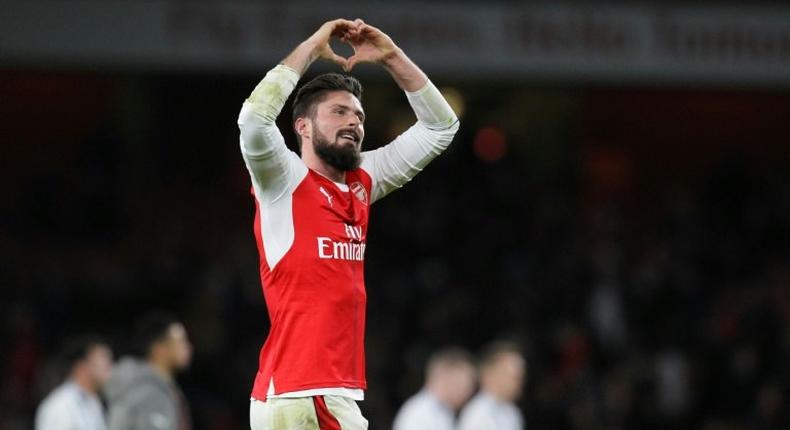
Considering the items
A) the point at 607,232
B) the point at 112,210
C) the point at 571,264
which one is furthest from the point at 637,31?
the point at 112,210

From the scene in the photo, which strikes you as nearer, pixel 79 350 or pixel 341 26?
pixel 341 26

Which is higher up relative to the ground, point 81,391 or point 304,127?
point 304,127

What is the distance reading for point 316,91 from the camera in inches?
184

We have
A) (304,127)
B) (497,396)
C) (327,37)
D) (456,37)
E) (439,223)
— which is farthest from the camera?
(439,223)

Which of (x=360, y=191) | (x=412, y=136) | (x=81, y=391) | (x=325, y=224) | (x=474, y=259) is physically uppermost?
(x=474, y=259)

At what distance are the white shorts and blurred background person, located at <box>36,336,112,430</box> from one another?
4.09 metres

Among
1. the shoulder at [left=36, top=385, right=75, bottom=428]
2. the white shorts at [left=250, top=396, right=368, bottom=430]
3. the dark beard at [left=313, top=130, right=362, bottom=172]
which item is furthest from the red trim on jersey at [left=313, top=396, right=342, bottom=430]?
the shoulder at [left=36, top=385, right=75, bottom=428]

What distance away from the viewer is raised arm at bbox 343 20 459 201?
16.2 ft

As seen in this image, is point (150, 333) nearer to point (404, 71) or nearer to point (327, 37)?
point (404, 71)

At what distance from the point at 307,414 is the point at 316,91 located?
41.7 inches

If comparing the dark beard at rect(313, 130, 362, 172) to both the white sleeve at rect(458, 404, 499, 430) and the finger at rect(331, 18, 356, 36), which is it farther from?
the white sleeve at rect(458, 404, 499, 430)

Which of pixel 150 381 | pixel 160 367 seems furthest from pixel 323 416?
pixel 160 367

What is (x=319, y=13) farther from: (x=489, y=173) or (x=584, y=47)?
(x=489, y=173)

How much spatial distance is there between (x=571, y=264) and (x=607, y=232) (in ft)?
6.53
